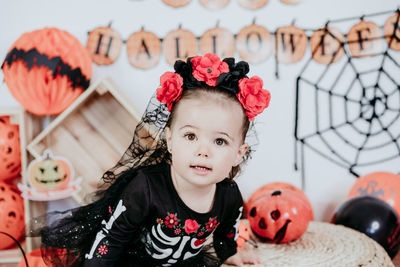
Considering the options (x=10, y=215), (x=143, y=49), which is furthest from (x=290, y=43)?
(x=10, y=215)

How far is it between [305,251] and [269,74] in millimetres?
923

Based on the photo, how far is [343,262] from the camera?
1.18 m

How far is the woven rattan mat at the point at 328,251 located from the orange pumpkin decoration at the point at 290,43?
877 millimetres

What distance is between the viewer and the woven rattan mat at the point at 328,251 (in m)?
1.19

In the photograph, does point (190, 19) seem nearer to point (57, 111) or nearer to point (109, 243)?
point (57, 111)

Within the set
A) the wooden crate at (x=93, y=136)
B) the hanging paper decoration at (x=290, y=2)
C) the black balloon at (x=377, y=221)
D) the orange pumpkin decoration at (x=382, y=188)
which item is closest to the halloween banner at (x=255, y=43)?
the hanging paper decoration at (x=290, y=2)

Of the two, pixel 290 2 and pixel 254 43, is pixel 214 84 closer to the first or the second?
pixel 254 43

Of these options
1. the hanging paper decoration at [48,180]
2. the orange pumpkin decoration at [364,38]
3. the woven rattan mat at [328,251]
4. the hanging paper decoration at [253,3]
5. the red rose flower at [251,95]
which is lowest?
the woven rattan mat at [328,251]

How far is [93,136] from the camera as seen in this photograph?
1.76 m

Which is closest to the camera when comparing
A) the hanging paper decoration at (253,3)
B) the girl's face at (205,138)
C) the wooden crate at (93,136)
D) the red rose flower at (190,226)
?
the girl's face at (205,138)

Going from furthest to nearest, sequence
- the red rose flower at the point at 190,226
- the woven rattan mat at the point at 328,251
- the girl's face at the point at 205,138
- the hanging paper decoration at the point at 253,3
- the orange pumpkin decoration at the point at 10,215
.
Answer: the hanging paper decoration at the point at 253,3
the orange pumpkin decoration at the point at 10,215
the woven rattan mat at the point at 328,251
the red rose flower at the point at 190,226
the girl's face at the point at 205,138

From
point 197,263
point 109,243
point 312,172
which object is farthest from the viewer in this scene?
point 312,172

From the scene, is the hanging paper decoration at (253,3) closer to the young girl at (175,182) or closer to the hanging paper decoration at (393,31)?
the hanging paper decoration at (393,31)

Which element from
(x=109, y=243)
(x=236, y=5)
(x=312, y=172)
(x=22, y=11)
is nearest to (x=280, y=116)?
(x=312, y=172)
